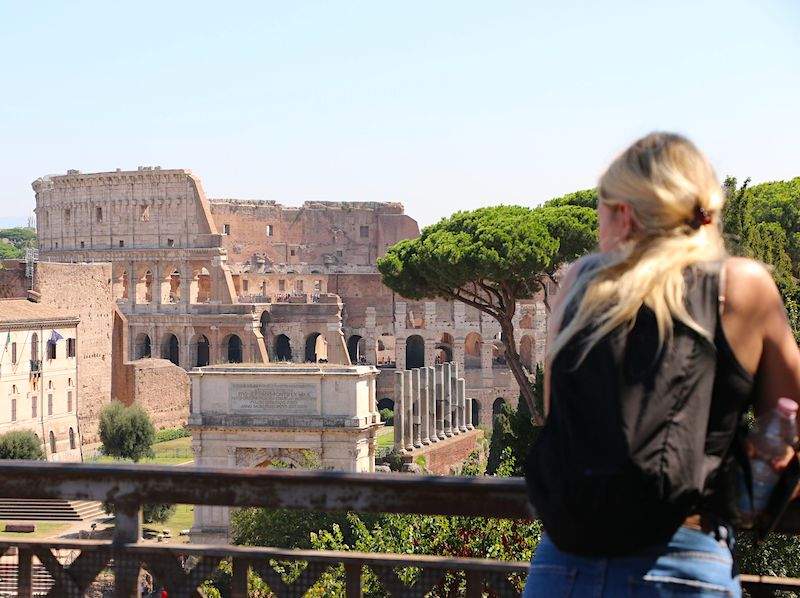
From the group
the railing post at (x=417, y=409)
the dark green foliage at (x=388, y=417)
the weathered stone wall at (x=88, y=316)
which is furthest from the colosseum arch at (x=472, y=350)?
the railing post at (x=417, y=409)

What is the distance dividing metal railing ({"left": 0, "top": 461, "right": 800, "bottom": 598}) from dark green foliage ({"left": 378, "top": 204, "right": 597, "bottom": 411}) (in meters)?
16.8

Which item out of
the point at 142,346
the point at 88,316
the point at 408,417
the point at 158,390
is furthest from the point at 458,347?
the point at 408,417

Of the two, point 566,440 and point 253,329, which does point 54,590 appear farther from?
point 253,329

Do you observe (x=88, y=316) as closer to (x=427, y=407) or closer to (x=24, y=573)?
(x=427, y=407)

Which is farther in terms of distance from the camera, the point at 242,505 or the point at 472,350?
the point at 472,350

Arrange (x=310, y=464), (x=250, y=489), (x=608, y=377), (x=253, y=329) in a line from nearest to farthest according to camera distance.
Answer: (x=608, y=377) → (x=250, y=489) → (x=310, y=464) → (x=253, y=329)

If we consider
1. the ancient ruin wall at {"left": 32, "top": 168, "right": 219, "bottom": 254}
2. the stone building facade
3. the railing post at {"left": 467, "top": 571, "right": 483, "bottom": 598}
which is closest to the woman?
the railing post at {"left": 467, "top": 571, "right": 483, "bottom": 598}

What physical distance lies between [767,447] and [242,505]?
1.32 m

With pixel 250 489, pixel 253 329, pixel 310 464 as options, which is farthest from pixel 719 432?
pixel 253 329

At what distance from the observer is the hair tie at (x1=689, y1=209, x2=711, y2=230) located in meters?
2.14

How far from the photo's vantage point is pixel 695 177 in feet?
6.98

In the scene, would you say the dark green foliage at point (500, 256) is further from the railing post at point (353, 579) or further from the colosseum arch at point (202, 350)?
the colosseum arch at point (202, 350)

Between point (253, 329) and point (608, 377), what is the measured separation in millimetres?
47729

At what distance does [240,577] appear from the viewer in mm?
3115
